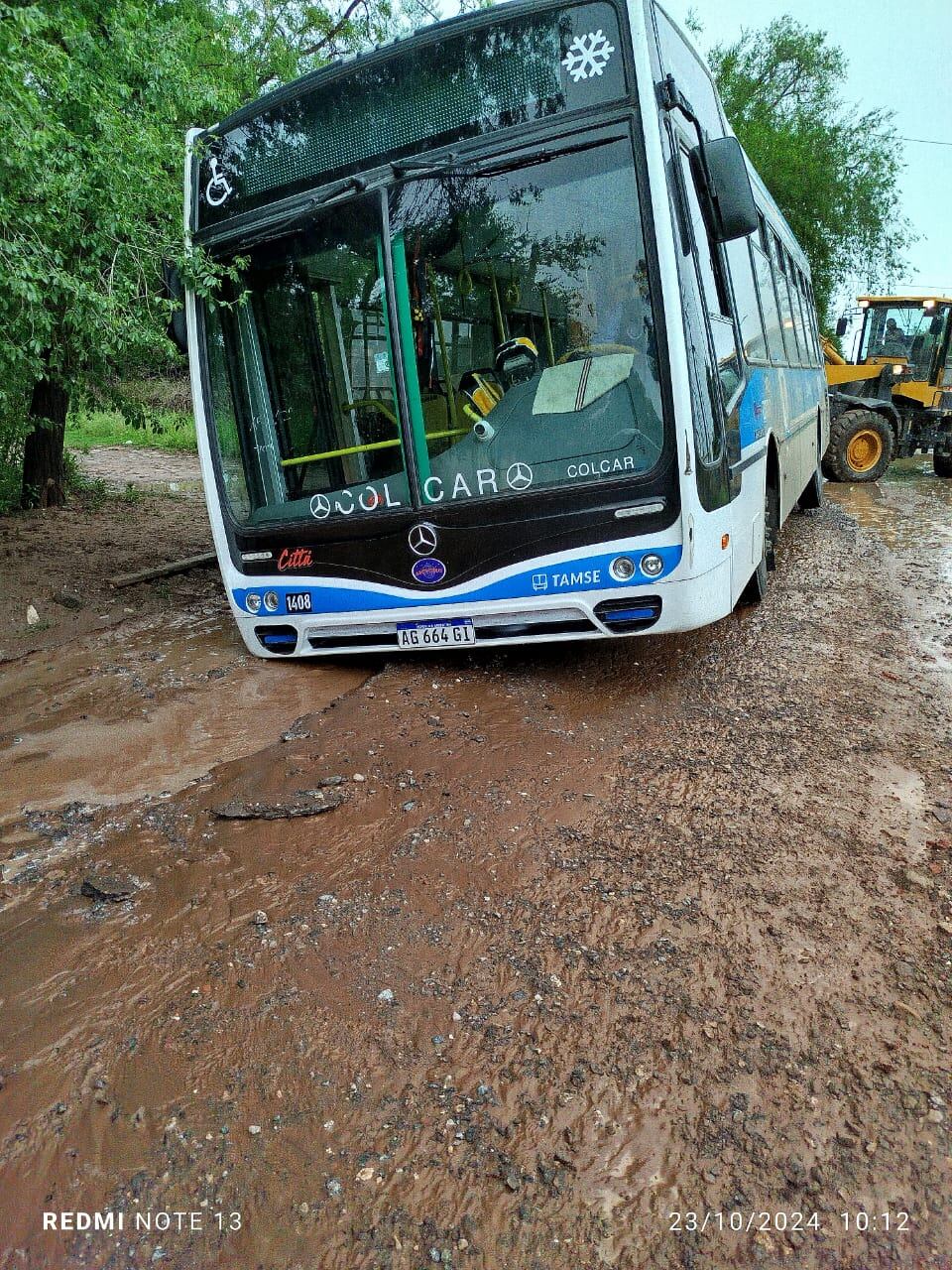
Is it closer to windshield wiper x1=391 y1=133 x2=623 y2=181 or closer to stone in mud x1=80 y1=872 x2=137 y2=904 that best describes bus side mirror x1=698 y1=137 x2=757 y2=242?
windshield wiper x1=391 y1=133 x2=623 y2=181

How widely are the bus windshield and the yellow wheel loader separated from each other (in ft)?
38.5

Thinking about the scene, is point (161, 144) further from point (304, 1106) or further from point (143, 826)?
point (304, 1106)

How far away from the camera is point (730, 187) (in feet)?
14.7

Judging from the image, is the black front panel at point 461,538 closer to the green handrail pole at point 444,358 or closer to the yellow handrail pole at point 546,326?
the green handrail pole at point 444,358

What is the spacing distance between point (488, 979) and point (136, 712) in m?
3.35

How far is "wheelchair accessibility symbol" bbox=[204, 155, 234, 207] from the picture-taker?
16.9ft

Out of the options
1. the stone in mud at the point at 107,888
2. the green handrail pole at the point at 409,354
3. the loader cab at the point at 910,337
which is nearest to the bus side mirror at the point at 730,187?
the green handrail pole at the point at 409,354

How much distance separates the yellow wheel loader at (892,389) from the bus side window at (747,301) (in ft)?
29.4

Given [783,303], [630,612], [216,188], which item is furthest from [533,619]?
[783,303]

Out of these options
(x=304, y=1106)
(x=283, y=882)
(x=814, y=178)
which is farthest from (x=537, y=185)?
(x=814, y=178)

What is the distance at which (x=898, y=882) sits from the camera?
3109 mm

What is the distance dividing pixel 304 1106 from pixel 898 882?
7.03 ft

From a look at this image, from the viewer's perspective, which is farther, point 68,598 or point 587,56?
point 68,598

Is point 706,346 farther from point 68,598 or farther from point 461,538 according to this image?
point 68,598
